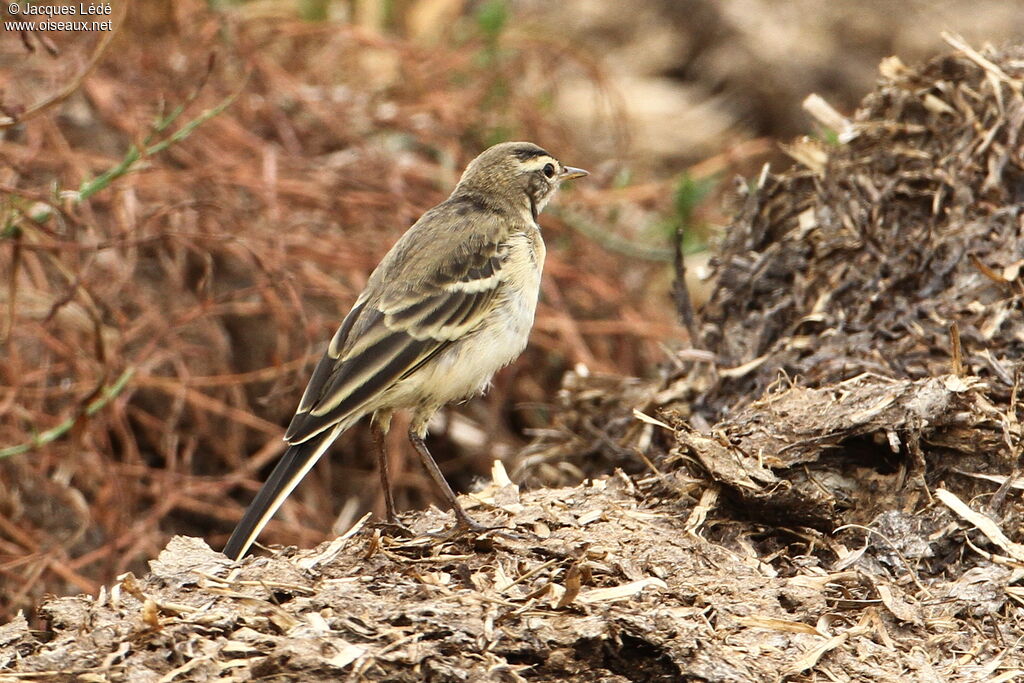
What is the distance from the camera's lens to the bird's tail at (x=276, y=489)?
4.27 m

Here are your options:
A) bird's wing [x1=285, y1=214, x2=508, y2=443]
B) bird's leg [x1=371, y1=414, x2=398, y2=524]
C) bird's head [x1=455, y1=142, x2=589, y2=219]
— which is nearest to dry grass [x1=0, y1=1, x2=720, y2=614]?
bird's head [x1=455, y1=142, x2=589, y2=219]

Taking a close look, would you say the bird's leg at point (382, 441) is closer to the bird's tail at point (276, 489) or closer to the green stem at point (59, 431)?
the bird's tail at point (276, 489)

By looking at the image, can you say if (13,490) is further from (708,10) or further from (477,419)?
(708,10)

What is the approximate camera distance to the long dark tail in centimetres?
427

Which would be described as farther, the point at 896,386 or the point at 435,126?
the point at 435,126

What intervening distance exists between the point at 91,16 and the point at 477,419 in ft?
15.6

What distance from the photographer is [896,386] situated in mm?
4707

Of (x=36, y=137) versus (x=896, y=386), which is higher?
(x=36, y=137)

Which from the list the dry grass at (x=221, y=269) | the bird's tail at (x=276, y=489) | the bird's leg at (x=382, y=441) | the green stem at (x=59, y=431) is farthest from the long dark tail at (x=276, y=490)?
the dry grass at (x=221, y=269)

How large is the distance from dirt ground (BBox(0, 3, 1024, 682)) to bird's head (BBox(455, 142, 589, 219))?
0.93 metres

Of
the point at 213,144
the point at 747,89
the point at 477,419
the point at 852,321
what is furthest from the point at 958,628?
the point at 747,89

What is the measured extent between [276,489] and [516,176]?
244cm

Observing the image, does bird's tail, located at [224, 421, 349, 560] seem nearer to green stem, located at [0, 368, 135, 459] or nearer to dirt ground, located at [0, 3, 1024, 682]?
A: dirt ground, located at [0, 3, 1024, 682]

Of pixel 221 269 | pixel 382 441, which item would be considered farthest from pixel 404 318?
pixel 221 269
